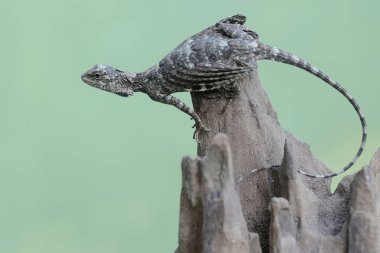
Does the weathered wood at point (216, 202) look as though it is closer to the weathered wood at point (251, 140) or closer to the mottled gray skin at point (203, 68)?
the weathered wood at point (251, 140)

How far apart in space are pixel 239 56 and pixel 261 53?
0.10 meters

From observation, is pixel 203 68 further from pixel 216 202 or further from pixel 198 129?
pixel 216 202

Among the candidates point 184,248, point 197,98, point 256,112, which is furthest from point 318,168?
point 184,248

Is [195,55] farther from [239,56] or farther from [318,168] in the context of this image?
[318,168]

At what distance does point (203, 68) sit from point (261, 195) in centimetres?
54

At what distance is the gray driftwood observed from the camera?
2434mm

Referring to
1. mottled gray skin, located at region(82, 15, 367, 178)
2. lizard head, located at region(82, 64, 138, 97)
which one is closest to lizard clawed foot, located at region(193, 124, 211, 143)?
mottled gray skin, located at region(82, 15, 367, 178)

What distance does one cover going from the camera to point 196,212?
99.6 inches

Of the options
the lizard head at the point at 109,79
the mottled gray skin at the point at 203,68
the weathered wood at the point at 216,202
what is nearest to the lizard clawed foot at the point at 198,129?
the mottled gray skin at the point at 203,68

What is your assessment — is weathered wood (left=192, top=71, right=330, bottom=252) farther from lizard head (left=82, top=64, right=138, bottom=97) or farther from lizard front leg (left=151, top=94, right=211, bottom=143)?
lizard head (left=82, top=64, right=138, bottom=97)

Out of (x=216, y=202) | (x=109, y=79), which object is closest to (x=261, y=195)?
(x=216, y=202)

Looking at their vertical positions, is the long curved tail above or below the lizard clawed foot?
above

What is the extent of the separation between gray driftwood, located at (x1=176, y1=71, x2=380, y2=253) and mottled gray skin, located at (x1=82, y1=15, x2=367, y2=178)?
Answer: 10cm

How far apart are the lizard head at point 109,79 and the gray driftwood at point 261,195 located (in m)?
0.29
